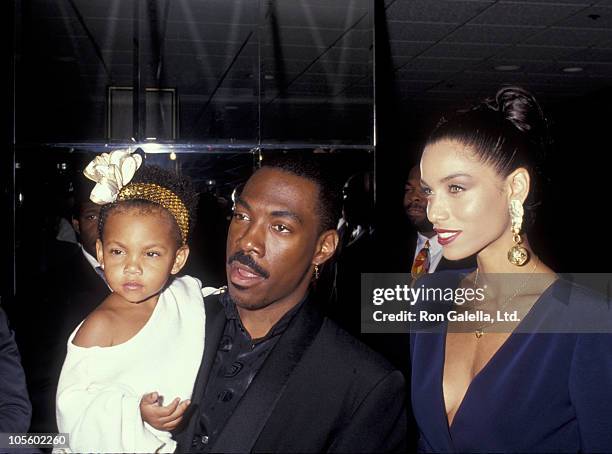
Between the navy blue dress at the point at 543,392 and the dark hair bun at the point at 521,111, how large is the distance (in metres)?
0.46

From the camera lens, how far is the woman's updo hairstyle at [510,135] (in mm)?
2039

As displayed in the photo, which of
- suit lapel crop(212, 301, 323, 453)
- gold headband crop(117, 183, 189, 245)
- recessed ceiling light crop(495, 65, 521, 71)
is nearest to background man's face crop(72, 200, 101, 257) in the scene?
gold headband crop(117, 183, 189, 245)

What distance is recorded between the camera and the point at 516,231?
2068 millimetres

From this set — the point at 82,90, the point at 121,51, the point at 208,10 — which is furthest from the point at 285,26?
the point at 82,90

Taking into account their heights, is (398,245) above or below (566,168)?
below

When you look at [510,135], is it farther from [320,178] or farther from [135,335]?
[135,335]

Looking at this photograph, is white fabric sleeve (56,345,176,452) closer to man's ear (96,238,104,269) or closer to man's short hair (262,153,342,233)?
man's ear (96,238,104,269)

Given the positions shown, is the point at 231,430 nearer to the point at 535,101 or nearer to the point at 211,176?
the point at 211,176

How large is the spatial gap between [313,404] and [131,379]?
56 centimetres

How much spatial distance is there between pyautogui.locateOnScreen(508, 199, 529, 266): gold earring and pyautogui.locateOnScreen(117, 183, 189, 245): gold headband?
3.26 ft

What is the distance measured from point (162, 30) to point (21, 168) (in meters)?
0.73

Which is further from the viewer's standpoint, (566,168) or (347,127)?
(347,127)

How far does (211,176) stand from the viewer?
2.30 metres

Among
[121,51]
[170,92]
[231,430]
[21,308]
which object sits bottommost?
[231,430]
